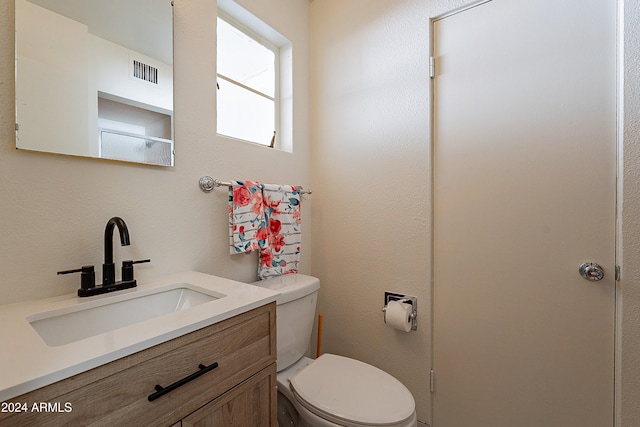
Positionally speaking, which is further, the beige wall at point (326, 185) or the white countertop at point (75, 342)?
the beige wall at point (326, 185)

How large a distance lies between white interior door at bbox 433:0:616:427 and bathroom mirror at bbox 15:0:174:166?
124cm

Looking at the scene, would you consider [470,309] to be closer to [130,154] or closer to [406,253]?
[406,253]

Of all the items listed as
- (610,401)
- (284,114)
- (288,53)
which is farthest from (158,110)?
(610,401)

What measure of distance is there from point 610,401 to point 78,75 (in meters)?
2.15

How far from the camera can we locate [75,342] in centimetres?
54

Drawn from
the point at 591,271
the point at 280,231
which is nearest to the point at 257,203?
the point at 280,231

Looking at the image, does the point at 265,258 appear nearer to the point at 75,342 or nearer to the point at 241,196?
the point at 241,196

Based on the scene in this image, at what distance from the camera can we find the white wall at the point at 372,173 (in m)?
1.39

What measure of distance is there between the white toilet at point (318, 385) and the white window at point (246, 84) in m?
0.88

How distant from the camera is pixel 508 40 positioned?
118cm

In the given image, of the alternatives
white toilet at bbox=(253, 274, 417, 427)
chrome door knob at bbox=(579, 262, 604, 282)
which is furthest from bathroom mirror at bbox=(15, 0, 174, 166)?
chrome door knob at bbox=(579, 262, 604, 282)

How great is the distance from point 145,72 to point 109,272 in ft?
2.42

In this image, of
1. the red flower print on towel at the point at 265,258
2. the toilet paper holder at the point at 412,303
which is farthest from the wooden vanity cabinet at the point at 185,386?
the toilet paper holder at the point at 412,303

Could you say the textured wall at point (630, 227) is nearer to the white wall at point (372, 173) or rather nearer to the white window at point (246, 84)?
the white wall at point (372, 173)
